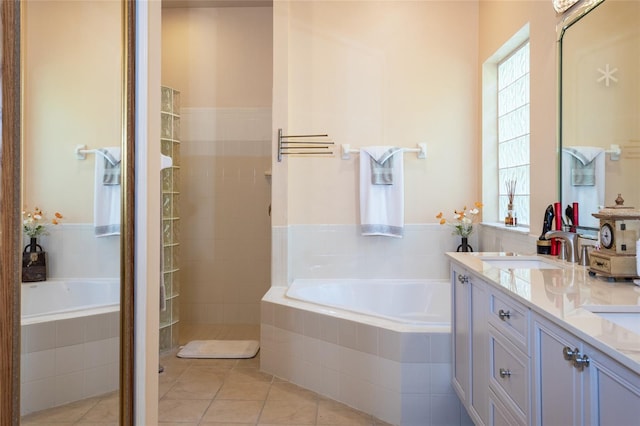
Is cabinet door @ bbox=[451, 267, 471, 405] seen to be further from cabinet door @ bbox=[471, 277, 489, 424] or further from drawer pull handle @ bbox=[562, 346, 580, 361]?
drawer pull handle @ bbox=[562, 346, 580, 361]

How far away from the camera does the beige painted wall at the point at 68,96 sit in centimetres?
95

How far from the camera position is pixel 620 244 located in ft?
5.05

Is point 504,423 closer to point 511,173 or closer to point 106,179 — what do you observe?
point 106,179

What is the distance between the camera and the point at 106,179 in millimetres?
1272

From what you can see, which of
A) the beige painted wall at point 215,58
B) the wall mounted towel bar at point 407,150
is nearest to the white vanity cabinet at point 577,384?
the wall mounted towel bar at point 407,150

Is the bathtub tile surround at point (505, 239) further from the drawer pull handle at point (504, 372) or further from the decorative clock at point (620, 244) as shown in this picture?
the drawer pull handle at point (504, 372)

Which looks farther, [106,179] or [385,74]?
[385,74]

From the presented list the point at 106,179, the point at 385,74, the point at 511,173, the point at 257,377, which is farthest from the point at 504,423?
the point at 385,74

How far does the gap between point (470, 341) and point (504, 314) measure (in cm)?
52

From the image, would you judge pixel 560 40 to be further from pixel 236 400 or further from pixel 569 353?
pixel 236 400

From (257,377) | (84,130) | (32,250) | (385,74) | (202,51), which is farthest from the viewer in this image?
(202,51)

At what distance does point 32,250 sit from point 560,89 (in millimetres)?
2382

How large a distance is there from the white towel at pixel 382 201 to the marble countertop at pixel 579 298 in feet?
5.03

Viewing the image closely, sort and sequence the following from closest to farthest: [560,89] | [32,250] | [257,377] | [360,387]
A: [32,250] < [560,89] < [360,387] < [257,377]
